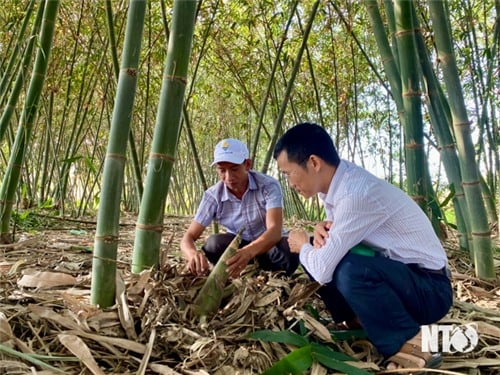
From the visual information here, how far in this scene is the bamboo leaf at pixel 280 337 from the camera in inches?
51.4

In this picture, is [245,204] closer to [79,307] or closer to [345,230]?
[345,230]

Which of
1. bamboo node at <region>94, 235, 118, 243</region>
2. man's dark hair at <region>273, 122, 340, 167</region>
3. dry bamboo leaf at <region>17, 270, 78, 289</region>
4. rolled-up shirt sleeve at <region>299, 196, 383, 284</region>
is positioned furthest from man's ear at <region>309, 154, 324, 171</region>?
dry bamboo leaf at <region>17, 270, 78, 289</region>

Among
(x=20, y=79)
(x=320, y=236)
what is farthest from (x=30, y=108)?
(x=320, y=236)

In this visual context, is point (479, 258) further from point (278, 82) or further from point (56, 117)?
point (56, 117)

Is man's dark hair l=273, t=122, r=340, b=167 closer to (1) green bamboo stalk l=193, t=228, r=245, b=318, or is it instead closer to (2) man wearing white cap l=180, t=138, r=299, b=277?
(1) green bamboo stalk l=193, t=228, r=245, b=318

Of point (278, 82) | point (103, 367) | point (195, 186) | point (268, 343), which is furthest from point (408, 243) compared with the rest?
point (195, 186)

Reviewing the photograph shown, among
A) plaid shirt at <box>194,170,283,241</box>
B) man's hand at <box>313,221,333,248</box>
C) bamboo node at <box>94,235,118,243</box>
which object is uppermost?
plaid shirt at <box>194,170,283,241</box>

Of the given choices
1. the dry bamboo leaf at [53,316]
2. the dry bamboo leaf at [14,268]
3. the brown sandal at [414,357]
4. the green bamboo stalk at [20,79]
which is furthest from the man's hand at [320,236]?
the green bamboo stalk at [20,79]

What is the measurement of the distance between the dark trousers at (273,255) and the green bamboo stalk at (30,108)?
948 millimetres

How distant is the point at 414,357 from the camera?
1.32m

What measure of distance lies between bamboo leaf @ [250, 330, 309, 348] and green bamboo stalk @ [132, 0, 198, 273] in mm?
393

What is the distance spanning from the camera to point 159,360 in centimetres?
121

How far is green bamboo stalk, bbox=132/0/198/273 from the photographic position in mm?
1383

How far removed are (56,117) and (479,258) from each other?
6.18m
